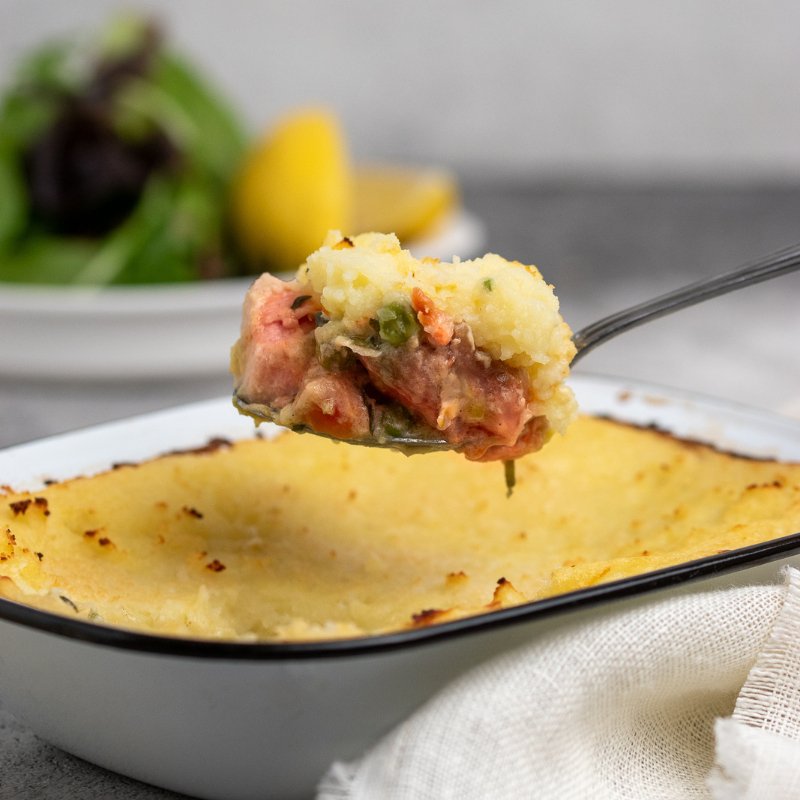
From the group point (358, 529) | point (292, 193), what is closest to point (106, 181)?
point (292, 193)

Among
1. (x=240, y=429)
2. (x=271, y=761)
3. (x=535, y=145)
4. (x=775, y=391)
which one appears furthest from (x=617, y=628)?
(x=535, y=145)

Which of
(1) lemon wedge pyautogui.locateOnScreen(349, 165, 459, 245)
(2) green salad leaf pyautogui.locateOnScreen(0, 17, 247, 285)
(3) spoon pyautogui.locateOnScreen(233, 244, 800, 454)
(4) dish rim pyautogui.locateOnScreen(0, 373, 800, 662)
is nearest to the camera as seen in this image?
(4) dish rim pyautogui.locateOnScreen(0, 373, 800, 662)

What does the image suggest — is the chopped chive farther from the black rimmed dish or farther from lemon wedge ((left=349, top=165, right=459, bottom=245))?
lemon wedge ((left=349, top=165, right=459, bottom=245))

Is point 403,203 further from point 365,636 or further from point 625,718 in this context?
point 365,636

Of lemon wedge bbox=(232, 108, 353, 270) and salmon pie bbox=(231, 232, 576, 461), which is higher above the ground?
lemon wedge bbox=(232, 108, 353, 270)

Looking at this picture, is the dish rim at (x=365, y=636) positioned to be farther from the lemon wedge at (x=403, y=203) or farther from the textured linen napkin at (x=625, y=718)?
the lemon wedge at (x=403, y=203)

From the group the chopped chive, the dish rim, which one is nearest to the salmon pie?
the chopped chive

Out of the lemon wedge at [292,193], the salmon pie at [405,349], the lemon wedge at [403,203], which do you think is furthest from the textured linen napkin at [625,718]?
the lemon wedge at [403,203]
